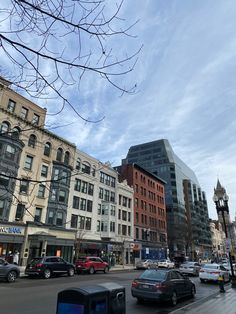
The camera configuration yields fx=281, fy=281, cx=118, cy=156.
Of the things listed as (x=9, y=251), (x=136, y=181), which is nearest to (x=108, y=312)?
(x=9, y=251)

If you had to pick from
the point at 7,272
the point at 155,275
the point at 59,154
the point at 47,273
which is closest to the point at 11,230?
the point at 47,273

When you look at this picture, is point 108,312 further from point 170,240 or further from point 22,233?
point 170,240

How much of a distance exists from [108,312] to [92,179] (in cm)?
4172

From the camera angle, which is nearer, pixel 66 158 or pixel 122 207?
pixel 66 158

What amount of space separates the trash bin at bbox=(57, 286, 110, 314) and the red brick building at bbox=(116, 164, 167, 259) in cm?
5644

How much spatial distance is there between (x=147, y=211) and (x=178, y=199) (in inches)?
1323

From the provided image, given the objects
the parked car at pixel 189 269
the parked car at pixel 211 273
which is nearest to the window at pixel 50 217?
the parked car at pixel 189 269

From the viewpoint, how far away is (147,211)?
66.0m

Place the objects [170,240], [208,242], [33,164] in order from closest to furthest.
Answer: [33,164] < [170,240] < [208,242]

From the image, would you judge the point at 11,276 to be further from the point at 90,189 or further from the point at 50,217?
the point at 90,189

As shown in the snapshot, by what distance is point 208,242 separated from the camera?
403 ft

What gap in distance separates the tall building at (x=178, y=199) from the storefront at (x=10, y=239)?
188 feet

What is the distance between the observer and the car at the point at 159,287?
12188 mm

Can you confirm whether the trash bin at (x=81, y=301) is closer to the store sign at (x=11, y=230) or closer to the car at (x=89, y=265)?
the car at (x=89, y=265)
